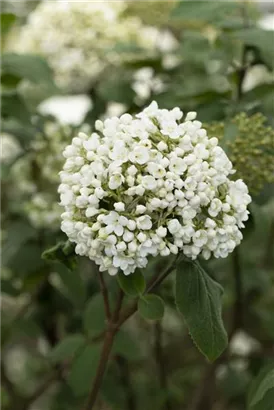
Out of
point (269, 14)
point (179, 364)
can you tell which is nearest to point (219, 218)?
point (179, 364)

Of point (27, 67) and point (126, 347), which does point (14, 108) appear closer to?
point (27, 67)

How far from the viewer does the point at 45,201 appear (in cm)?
135

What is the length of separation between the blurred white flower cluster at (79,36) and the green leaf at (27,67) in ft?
0.83

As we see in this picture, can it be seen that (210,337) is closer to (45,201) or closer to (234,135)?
(234,135)

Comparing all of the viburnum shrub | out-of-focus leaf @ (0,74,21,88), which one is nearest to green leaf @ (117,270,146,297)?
the viburnum shrub

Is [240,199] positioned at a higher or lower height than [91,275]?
higher

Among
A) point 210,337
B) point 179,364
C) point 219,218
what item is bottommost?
point 179,364

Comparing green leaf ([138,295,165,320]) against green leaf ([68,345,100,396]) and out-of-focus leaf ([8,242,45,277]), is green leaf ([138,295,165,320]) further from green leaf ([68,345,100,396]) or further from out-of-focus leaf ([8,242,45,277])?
out-of-focus leaf ([8,242,45,277])

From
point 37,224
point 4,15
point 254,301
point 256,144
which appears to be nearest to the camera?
point 256,144

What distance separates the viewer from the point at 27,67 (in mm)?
1185

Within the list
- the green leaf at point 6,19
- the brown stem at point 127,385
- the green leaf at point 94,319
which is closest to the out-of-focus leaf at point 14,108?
the green leaf at point 6,19

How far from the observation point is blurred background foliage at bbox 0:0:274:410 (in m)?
1.14

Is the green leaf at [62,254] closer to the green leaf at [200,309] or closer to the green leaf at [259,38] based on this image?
the green leaf at [200,309]

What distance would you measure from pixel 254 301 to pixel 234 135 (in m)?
0.77
